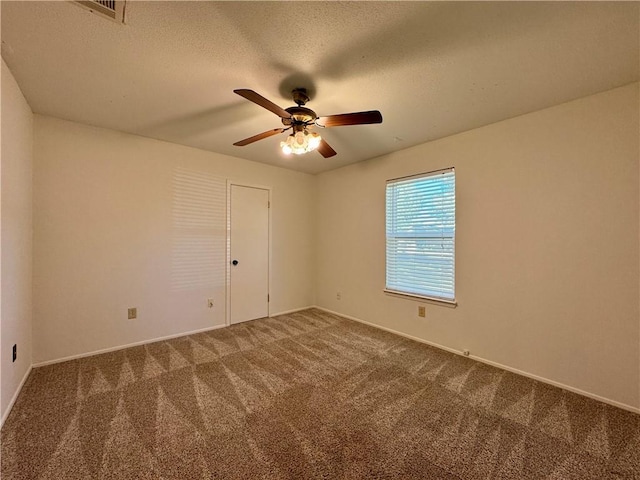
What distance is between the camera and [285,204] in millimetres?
4430

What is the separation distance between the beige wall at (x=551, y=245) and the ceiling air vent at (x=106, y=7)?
2.93 metres

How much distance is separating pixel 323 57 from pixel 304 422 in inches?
95.7

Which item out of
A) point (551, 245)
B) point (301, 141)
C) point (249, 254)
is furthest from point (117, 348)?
point (551, 245)

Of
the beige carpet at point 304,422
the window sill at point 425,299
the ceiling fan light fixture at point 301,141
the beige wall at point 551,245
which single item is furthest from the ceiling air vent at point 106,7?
Answer: the window sill at point 425,299

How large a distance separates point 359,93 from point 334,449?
251 centimetres

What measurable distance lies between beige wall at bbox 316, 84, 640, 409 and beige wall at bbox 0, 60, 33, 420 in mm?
3651

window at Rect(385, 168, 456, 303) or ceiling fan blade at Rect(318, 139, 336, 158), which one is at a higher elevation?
ceiling fan blade at Rect(318, 139, 336, 158)

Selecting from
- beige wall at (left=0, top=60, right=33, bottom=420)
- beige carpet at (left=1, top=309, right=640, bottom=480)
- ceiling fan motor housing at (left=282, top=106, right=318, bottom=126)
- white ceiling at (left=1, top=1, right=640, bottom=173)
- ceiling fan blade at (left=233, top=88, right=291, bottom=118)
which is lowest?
beige carpet at (left=1, top=309, right=640, bottom=480)

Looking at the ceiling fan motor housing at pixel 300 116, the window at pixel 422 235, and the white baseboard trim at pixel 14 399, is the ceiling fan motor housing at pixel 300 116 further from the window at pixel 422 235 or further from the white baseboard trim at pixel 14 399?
the white baseboard trim at pixel 14 399

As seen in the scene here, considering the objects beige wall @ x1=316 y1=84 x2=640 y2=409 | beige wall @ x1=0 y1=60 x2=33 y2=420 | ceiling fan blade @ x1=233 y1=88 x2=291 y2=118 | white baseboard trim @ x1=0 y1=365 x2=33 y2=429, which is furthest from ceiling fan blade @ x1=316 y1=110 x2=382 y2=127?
white baseboard trim @ x1=0 y1=365 x2=33 y2=429

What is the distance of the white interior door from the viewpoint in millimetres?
3875

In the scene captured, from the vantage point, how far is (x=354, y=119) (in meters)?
1.89

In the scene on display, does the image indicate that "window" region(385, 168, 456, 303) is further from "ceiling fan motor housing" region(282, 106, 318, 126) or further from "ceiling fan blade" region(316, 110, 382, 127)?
"ceiling fan motor housing" region(282, 106, 318, 126)

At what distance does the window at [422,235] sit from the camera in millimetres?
3008
